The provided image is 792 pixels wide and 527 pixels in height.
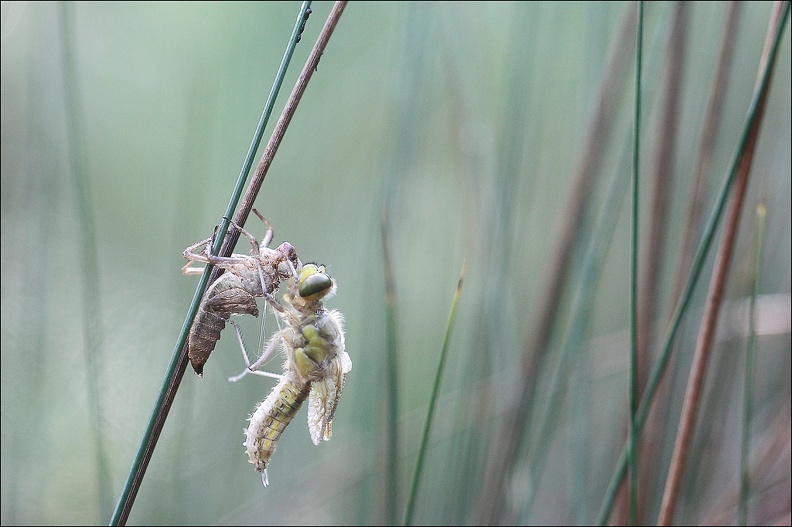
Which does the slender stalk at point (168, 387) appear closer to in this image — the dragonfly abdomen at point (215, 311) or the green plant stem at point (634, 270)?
the dragonfly abdomen at point (215, 311)

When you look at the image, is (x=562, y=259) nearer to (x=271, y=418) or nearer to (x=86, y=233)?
(x=271, y=418)

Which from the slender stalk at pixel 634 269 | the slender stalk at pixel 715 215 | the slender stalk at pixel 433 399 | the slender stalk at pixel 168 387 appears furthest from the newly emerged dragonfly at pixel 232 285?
the slender stalk at pixel 715 215

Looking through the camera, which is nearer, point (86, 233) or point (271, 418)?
point (271, 418)

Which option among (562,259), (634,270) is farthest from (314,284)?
(562,259)

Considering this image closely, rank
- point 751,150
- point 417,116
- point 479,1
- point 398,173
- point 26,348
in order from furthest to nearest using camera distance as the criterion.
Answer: point 479,1, point 26,348, point 417,116, point 398,173, point 751,150

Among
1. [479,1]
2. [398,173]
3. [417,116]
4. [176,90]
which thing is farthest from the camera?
[176,90]

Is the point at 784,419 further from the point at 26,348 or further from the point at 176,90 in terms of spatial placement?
the point at 176,90

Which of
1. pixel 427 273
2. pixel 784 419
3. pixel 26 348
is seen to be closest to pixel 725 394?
pixel 784 419
